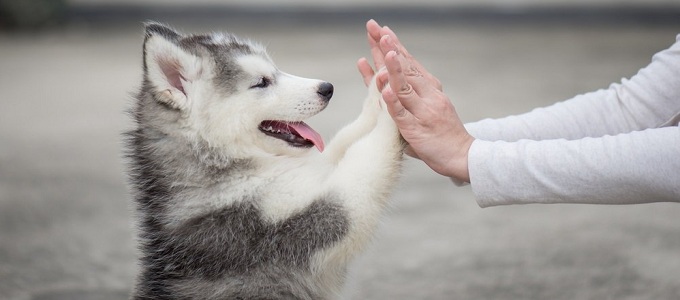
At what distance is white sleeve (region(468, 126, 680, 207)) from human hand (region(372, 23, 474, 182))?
0.21 feet

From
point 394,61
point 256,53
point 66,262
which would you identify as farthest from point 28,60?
point 394,61

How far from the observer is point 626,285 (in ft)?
13.4

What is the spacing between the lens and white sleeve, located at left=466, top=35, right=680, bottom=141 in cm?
313

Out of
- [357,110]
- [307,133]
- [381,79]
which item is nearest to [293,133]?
[307,133]

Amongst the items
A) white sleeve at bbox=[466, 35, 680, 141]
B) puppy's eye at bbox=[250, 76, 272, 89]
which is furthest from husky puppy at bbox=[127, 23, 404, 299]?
white sleeve at bbox=[466, 35, 680, 141]

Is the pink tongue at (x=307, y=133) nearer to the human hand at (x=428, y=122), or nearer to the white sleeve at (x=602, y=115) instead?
the human hand at (x=428, y=122)

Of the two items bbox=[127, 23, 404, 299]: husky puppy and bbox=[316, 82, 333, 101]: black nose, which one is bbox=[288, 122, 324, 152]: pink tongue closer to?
bbox=[127, 23, 404, 299]: husky puppy

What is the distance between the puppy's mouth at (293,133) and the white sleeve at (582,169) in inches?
25.1

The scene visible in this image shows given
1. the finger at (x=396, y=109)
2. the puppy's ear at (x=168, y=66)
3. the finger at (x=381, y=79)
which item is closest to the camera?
the finger at (x=396, y=109)

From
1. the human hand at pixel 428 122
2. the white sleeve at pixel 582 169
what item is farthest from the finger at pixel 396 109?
the white sleeve at pixel 582 169

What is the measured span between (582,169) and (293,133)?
1.07 meters

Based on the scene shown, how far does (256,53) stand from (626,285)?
2.22 metres

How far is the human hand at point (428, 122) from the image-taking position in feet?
9.07

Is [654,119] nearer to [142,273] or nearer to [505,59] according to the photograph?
[142,273]
